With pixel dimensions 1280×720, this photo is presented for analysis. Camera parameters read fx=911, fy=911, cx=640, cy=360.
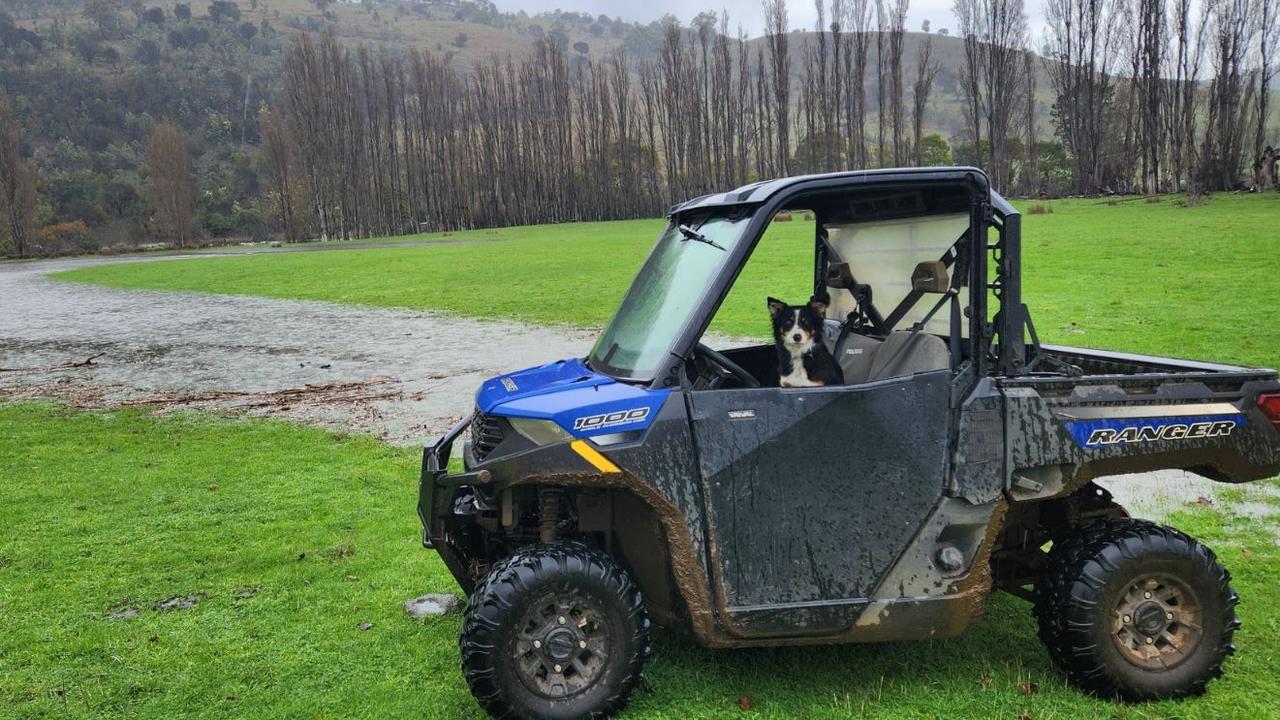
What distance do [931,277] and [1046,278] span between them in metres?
20.6

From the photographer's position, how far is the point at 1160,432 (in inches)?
176

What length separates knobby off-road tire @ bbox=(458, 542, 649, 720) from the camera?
4.08 metres

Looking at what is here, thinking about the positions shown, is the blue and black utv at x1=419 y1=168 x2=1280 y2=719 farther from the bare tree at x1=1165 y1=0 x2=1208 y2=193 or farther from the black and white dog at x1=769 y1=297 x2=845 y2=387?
the bare tree at x1=1165 y1=0 x2=1208 y2=193

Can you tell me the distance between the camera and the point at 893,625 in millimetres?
4320

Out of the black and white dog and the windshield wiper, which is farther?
the black and white dog

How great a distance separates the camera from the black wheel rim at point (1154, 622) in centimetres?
443

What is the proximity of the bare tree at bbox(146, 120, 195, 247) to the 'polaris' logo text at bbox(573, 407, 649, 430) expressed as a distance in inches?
3458

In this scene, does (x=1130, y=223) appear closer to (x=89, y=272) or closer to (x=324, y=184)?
(x=89, y=272)

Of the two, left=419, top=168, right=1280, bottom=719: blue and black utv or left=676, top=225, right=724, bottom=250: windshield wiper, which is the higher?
left=676, top=225, right=724, bottom=250: windshield wiper

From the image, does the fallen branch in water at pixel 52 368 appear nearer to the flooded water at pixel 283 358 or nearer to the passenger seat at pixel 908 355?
the flooded water at pixel 283 358

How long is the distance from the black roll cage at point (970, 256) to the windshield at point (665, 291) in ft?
0.24

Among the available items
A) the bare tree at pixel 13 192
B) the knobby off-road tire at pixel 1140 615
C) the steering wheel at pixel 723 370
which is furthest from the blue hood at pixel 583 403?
the bare tree at pixel 13 192

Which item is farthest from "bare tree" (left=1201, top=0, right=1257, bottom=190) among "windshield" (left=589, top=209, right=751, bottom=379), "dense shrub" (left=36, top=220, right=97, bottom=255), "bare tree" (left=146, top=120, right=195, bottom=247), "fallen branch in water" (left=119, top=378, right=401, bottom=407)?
"dense shrub" (left=36, top=220, right=97, bottom=255)

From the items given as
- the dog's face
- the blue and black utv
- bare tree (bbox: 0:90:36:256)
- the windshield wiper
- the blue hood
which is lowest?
the blue and black utv
